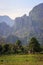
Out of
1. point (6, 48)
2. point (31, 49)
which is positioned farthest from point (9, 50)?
point (31, 49)

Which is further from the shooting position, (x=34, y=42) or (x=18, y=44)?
(x=18, y=44)

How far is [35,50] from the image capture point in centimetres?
8606

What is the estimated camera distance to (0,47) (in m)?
83.1

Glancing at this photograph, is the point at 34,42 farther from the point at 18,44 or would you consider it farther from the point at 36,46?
the point at 18,44

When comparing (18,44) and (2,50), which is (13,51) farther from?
(18,44)

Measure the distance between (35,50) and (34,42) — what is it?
4380mm

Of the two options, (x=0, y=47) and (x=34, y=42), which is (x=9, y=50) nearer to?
(x=0, y=47)

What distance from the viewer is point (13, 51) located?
271ft

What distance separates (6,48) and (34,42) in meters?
13.2

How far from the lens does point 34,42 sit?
84.1m

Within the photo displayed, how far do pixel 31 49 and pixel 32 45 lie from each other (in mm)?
3507

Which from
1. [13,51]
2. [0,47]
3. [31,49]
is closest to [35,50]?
[31,49]

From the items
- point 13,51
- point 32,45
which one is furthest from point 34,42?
point 13,51

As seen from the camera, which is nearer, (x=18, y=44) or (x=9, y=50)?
(x=9, y=50)
